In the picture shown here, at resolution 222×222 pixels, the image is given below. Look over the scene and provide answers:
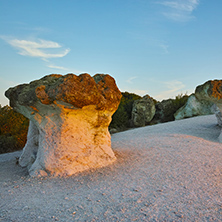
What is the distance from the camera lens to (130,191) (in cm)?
331

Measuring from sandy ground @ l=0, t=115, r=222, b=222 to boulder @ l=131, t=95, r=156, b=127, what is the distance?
34.9 ft

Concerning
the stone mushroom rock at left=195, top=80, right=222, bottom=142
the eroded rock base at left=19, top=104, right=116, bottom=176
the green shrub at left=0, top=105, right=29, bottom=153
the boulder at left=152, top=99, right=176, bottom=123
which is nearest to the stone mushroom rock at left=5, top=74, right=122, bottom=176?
the eroded rock base at left=19, top=104, right=116, bottom=176

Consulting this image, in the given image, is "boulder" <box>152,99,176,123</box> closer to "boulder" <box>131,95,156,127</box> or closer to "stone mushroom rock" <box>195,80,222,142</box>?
"boulder" <box>131,95,156,127</box>

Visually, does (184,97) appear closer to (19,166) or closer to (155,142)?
(155,142)

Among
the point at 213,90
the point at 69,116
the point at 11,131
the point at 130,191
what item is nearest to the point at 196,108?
the point at 213,90

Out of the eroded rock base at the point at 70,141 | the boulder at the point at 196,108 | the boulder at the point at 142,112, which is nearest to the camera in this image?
the eroded rock base at the point at 70,141

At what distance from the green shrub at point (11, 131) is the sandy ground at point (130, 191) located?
13.5 feet

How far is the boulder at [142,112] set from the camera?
634 inches

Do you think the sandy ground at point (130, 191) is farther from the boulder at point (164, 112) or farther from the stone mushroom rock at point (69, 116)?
the boulder at point (164, 112)

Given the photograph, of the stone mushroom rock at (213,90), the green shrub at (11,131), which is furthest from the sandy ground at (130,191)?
the green shrub at (11,131)

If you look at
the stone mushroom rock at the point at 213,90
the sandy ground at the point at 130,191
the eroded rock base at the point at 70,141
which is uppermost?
the stone mushroom rock at the point at 213,90

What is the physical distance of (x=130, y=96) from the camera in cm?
2369

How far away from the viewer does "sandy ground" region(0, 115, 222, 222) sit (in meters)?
2.71

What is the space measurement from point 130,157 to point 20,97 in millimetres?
2702
